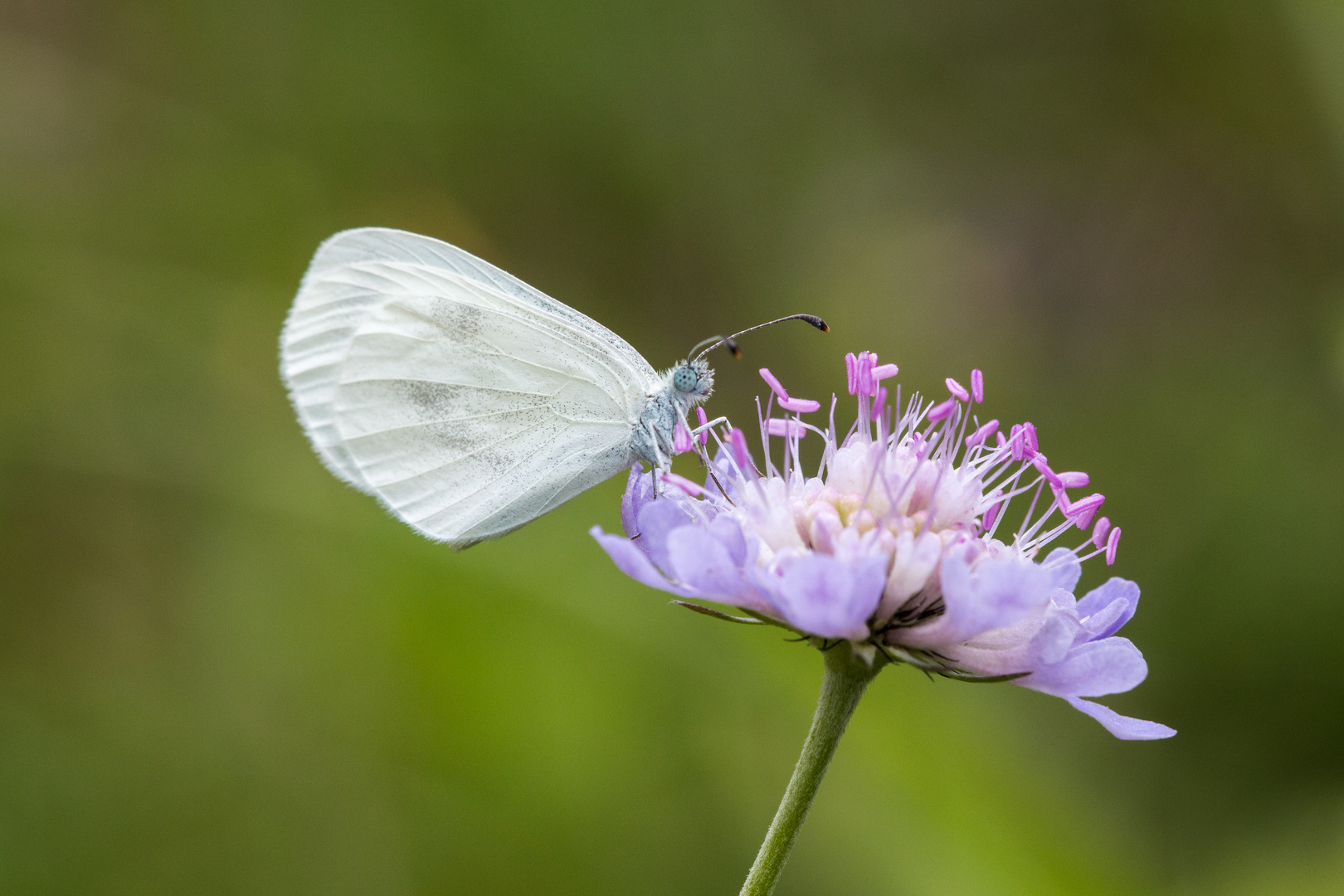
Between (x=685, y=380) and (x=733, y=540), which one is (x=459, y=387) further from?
(x=733, y=540)

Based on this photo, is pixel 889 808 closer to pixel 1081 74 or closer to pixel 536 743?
pixel 536 743

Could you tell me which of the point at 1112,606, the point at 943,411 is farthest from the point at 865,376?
the point at 1112,606

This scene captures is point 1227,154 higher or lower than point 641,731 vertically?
higher

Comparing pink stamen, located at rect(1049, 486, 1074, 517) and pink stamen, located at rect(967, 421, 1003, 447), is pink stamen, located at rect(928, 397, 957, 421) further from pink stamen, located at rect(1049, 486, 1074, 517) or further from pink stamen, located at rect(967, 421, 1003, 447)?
pink stamen, located at rect(1049, 486, 1074, 517)

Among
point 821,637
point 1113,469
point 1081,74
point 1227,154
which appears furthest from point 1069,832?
point 1081,74

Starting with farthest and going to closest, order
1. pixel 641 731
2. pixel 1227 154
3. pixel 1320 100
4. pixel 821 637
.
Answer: pixel 1227 154, pixel 1320 100, pixel 641 731, pixel 821 637

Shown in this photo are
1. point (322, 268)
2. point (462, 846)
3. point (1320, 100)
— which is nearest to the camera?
point (322, 268)

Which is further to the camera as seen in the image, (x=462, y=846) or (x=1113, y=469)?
(x=1113, y=469)
